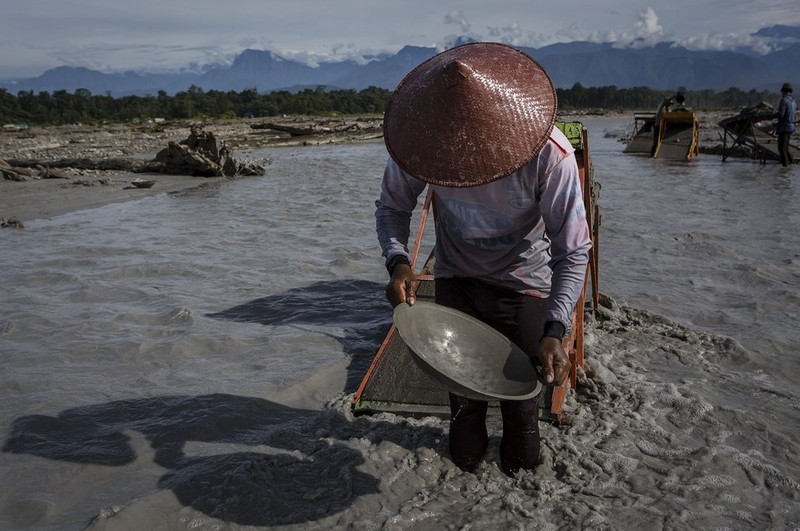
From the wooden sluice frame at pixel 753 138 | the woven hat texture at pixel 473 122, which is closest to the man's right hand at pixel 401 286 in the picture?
the woven hat texture at pixel 473 122

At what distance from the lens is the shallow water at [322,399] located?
2520 mm

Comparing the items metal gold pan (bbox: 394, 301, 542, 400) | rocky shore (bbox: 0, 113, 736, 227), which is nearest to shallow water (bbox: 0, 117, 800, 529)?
metal gold pan (bbox: 394, 301, 542, 400)

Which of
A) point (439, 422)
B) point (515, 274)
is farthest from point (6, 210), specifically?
point (515, 274)

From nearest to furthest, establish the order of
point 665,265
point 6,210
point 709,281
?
point 709,281 → point 665,265 → point 6,210

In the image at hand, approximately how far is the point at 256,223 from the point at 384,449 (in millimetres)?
5923

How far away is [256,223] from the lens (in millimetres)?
8359

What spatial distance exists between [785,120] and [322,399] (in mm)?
13128

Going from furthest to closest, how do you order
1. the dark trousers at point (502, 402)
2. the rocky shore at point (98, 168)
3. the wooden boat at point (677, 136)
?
the wooden boat at point (677, 136), the rocky shore at point (98, 168), the dark trousers at point (502, 402)

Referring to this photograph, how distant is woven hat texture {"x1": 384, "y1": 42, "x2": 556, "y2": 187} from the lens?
6.58 ft

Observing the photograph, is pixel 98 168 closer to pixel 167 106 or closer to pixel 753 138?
pixel 753 138

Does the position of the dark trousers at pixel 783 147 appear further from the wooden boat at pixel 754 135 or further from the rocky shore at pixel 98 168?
the rocky shore at pixel 98 168

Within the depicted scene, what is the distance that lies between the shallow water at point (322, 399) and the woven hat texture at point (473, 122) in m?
1.35

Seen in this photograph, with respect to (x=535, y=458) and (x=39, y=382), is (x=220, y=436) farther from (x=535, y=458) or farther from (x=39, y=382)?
(x=535, y=458)

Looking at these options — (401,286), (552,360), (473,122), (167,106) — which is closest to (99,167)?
(401,286)
